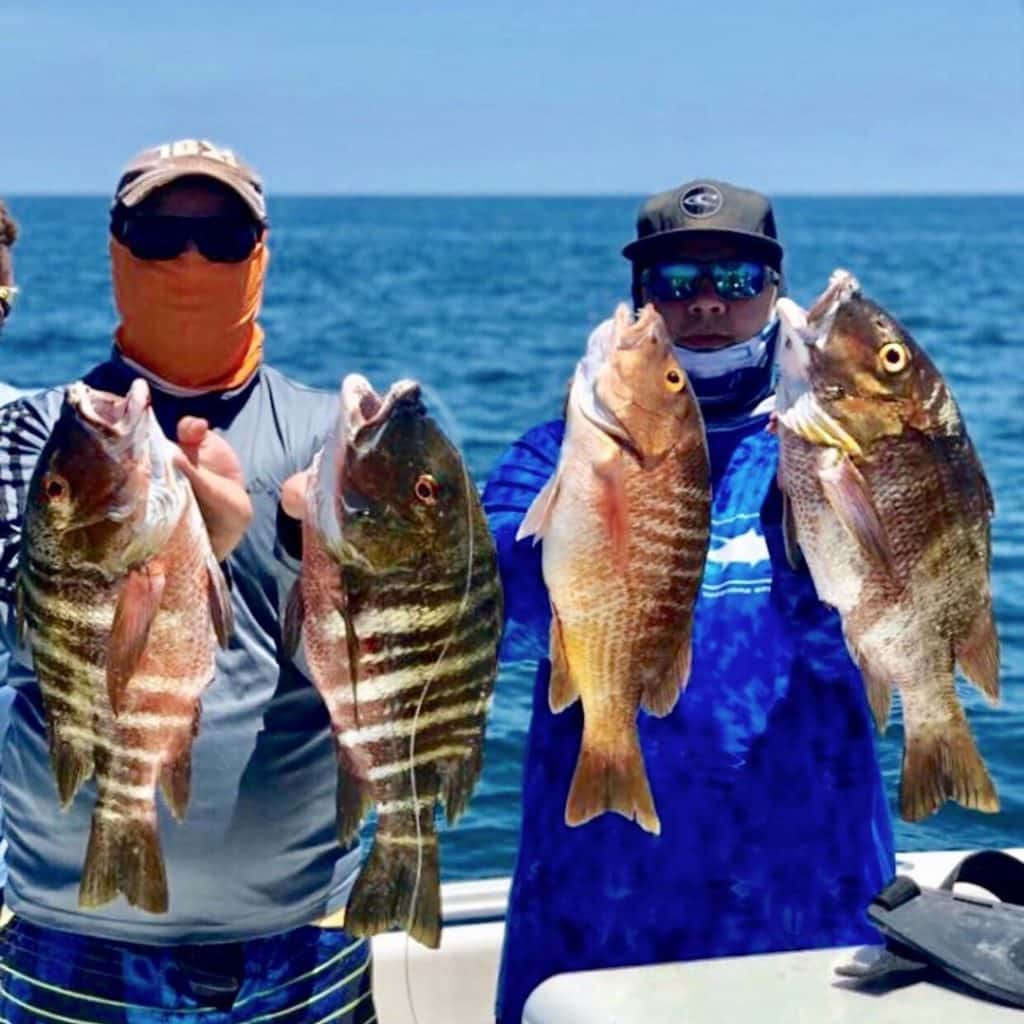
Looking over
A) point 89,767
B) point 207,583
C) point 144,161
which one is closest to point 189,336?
point 144,161

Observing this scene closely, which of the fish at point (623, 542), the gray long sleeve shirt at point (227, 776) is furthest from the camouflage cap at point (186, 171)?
the fish at point (623, 542)

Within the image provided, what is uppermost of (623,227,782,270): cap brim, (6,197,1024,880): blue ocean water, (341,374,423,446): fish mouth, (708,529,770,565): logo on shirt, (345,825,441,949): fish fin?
(6,197,1024,880): blue ocean water

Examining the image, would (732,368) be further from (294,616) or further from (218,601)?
(218,601)

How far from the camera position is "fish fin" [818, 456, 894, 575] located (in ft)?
9.89

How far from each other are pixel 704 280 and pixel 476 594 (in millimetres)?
823

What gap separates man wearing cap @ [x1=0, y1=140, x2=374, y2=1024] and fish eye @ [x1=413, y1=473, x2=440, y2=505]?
1.06 feet

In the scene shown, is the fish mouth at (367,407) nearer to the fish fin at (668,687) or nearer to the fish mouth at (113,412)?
the fish mouth at (113,412)

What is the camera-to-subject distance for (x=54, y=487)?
9.11 feet

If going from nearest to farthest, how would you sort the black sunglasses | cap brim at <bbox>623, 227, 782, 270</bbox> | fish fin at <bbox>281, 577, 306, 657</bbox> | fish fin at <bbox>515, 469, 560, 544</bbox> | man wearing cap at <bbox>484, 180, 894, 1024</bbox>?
1. fish fin at <bbox>281, 577, 306, 657</bbox>
2. fish fin at <bbox>515, 469, 560, 544</bbox>
3. the black sunglasses
4. man wearing cap at <bbox>484, 180, 894, 1024</bbox>
5. cap brim at <bbox>623, 227, 782, 270</bbox>

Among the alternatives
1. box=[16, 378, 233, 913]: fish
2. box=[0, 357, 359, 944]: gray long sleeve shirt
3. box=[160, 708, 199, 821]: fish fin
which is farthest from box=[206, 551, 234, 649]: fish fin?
box=[0, 357, 359, 944]: gray long sleeve shirt

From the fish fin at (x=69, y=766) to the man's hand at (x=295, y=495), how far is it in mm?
491

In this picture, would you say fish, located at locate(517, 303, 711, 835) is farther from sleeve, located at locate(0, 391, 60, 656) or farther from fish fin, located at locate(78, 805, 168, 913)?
sleeve, located at locate(0, 391, 60, 656)

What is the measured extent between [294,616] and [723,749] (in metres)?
0.83

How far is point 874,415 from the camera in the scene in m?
3.04
